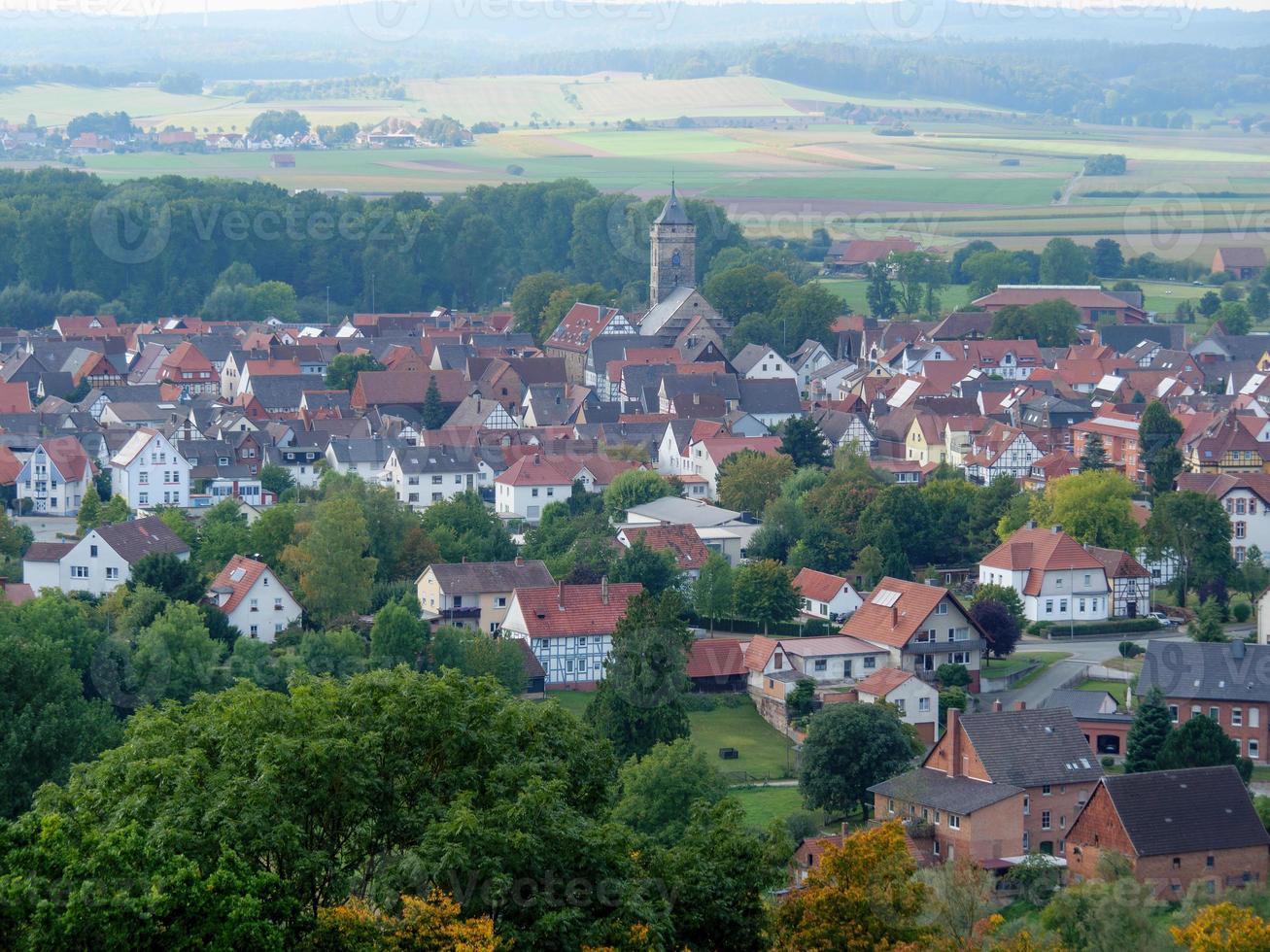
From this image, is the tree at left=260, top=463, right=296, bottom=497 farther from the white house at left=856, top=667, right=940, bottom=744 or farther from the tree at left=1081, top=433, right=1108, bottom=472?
the white house at left=856, top=667, right=940, bottom=744

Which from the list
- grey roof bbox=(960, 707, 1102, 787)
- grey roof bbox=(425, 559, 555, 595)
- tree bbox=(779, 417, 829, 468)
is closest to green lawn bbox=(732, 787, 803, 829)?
grey roof bbox=(960, 707, 1102, 787)

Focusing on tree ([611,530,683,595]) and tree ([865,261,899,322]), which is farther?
tree ([865,261,899,322])

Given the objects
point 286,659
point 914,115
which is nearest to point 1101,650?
point 286,659

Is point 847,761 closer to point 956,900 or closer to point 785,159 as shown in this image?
point 956,900

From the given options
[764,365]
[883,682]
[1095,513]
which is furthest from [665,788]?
[764,365]

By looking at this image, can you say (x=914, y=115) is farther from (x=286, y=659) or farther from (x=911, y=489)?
(x=286, y=659)

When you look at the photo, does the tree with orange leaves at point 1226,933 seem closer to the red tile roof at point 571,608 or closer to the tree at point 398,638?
the tree at point 398,638
